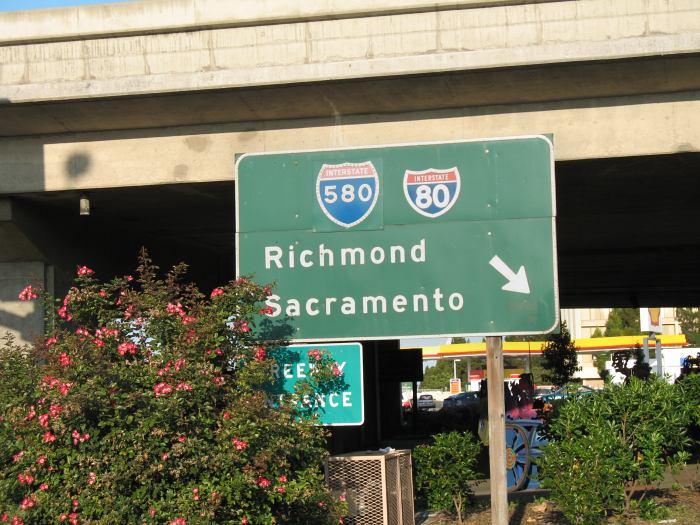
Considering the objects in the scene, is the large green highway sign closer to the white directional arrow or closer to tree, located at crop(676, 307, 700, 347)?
the white directional arrow

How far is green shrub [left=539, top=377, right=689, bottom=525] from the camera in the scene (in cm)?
1006

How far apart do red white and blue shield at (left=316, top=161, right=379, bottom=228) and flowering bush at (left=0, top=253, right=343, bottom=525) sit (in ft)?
4.12

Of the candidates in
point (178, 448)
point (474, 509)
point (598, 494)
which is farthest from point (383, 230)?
point (474, 509)

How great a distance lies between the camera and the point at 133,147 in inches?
522

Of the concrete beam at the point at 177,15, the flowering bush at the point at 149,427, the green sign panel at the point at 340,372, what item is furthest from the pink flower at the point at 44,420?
the concrete beam at the point at 177,15

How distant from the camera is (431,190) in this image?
30.2 feet

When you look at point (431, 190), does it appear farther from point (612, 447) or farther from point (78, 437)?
point (78, 437)

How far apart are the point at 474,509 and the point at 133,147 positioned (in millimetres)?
6818

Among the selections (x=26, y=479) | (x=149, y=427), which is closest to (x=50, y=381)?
(x=26, y=479)

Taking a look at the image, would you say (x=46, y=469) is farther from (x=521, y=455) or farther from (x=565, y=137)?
(x=521, y=455)

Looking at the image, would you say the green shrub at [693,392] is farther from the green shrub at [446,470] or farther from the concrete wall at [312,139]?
the concrete wall at [312,139]

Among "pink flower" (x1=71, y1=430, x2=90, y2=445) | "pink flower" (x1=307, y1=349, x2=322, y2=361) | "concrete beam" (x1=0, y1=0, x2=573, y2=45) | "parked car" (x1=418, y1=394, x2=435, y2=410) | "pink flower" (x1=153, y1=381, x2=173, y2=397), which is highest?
"concrete beam" (x1=0, y1=0, x2=573, y2=45)

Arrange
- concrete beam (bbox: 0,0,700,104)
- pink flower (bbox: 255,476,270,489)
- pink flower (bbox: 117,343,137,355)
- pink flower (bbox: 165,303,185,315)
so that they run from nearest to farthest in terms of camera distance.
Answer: pink flower (bbox: 255,476,270,489) < pink flower (bbox: 117,343,137,355) < pink flower (bbox: 165,303,185,315) < concrete beam (bbox: 0,0,700,104)

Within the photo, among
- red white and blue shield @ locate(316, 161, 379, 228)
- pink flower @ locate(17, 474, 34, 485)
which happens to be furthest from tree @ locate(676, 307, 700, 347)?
pink flower @ locate(17, 474, 34, 485)
